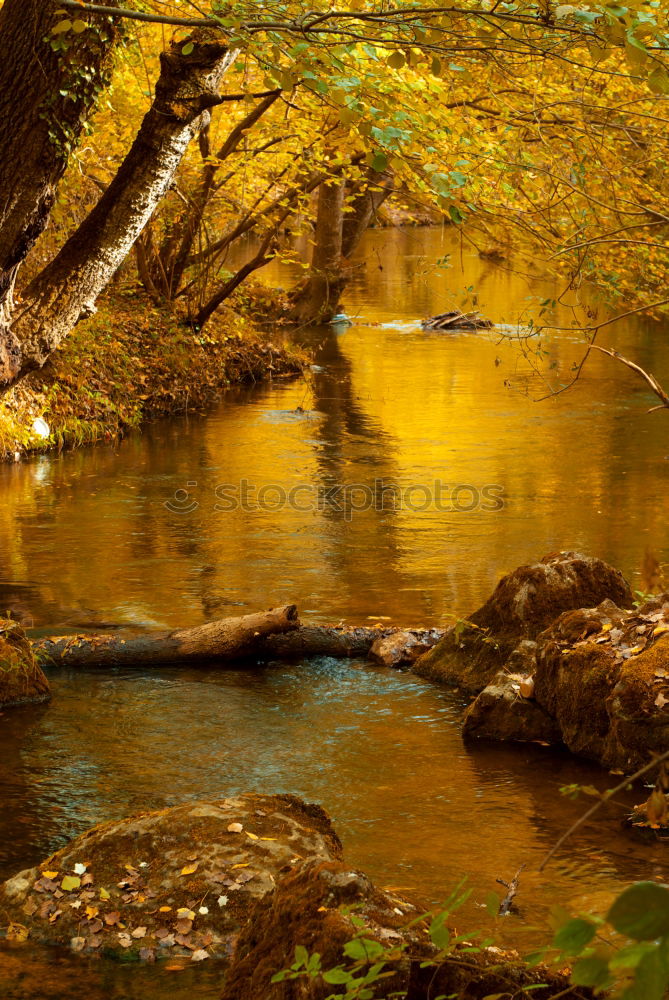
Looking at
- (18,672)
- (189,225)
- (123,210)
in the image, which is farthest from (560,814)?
(189,225)

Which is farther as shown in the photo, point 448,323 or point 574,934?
point 448,323

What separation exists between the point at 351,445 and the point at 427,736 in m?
9.74

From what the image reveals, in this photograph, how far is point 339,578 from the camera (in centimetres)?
1043

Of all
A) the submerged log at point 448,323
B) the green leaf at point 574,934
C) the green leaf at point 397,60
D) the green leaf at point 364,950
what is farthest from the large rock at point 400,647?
the submerged log at point 448,323

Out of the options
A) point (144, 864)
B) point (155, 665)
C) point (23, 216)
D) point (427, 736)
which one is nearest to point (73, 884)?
point (144, 864)

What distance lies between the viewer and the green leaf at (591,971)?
1.31m

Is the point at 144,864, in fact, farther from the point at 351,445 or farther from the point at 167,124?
the point at 351,445

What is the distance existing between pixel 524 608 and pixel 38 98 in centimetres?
487

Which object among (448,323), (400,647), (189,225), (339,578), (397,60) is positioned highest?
(189,225)

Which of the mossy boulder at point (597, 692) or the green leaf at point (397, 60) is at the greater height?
the green leaf at point (397, 60)

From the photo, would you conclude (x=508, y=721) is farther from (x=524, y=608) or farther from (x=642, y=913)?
(x=642, y=913)

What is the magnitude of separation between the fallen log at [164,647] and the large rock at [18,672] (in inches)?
21.1

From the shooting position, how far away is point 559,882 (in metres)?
5.07

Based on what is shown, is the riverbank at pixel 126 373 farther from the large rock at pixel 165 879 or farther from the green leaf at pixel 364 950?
the green leaf at pixel 364 950
